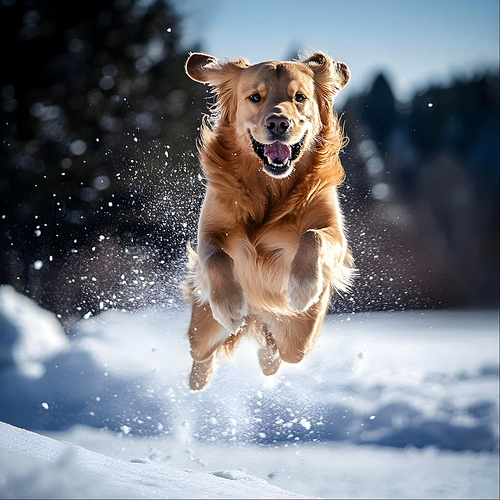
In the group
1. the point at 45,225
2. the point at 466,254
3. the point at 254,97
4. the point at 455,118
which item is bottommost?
the point at 254,97

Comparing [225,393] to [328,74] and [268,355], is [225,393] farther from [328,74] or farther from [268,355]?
[328,74]

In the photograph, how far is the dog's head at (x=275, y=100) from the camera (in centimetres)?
187

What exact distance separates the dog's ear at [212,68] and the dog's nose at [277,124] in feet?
1.76

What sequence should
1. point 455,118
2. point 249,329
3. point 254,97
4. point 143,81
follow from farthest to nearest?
point 455,118 < point 143,81 < point 249,329 < point 254,97

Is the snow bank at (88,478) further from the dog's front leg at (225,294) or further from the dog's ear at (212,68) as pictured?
the dog's ear at (212,68)

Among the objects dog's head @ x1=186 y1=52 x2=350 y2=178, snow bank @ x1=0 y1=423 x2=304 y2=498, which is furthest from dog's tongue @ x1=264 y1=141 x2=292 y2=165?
snow bank @ x1=0 y1=423 x2=304 y2=498

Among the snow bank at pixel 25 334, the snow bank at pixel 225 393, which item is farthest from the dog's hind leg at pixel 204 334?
the snow bank at pixel 25 334

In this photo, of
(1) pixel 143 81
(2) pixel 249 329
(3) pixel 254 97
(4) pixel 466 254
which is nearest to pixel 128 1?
(1) pixel 143 81

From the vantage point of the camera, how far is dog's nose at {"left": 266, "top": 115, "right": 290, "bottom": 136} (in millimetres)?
1801

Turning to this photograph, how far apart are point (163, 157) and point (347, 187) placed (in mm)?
1581

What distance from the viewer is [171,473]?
1709 millimetres

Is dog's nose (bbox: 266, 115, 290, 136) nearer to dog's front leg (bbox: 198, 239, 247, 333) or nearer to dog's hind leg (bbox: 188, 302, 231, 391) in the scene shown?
dog's front leg (bbox: 198, 239, 247, 333)

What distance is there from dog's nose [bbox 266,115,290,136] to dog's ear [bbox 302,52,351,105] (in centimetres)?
47

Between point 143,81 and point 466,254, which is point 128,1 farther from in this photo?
point 466,254
